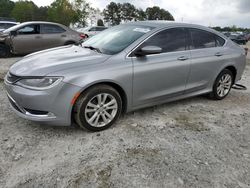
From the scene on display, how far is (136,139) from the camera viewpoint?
121 inches

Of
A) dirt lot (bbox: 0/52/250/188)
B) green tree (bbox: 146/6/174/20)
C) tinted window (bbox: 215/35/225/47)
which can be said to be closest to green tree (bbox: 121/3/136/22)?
green tree (bbox: 146/6/174/20)

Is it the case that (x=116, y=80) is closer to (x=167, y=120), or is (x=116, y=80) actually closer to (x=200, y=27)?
(x=167, y=120)

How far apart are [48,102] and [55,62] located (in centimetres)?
57

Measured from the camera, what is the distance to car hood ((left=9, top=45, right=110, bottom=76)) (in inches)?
113

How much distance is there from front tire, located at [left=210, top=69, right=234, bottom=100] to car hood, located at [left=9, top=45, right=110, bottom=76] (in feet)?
8.25

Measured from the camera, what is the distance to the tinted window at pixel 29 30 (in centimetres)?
855

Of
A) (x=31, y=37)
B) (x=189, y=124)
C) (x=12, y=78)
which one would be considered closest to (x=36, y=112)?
(x=12, y=78)

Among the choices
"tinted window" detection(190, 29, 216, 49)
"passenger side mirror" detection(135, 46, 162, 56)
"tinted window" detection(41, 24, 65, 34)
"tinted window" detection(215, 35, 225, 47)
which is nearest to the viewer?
"passenger side mirror" detection(135, 46, 162, 56)

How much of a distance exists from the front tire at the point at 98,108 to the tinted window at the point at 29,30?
6.86m

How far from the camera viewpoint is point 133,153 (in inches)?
109

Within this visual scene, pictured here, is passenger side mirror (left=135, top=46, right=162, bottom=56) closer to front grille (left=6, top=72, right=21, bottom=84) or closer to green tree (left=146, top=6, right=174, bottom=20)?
front grille (left=6, top=72, right=21, bottom=84)

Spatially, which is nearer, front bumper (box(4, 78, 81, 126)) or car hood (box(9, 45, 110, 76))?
front bumper (box(4, 78, 81, 126))

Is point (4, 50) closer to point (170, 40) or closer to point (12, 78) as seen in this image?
point (12, 78)

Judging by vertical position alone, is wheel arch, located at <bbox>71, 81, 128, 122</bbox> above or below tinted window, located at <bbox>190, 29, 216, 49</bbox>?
below
